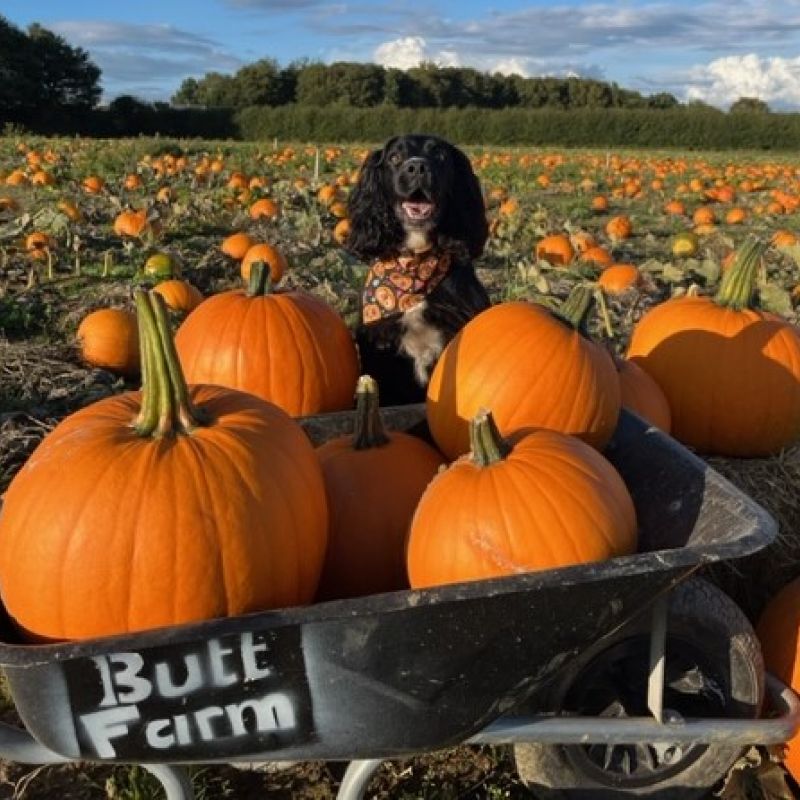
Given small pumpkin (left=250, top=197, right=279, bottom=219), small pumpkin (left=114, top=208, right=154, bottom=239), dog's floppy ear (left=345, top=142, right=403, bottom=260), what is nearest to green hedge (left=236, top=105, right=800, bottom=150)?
small pumpkin (left=250, top=197, right=279, bottom=219)

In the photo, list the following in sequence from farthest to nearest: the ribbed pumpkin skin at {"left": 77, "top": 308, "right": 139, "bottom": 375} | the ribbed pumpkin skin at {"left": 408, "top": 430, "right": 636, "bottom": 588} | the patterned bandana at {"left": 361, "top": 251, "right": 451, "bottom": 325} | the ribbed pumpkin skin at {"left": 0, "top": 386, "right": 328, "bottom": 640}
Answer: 1. the ribbed pumpkin skin at {"left": 77, "top": 308, "right": 139, "bottom": 375}
2. the patterned bandana at {"left": 361, "top": 251, "right": 451, "bottom": 325}
3. the ribbed pumpkin skin at {"left": 408, "top": 430, "right": 636, "bottom": 588}
4. the ribbed pumpkin skin at {"left": 0, "top": 386, "right": 328, "bottom": 640}

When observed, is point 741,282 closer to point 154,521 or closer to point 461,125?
point 154,521

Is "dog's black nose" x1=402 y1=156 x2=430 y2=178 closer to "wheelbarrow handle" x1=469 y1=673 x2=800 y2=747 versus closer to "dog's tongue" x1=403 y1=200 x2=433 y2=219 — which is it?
"dog's tongue" x1=403 y1=200 x2=433 y2=219

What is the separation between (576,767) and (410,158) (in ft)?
7.40

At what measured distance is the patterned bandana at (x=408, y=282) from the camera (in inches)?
144

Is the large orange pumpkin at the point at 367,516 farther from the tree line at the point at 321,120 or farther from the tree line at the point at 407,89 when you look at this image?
the tree line at the point at 407,89

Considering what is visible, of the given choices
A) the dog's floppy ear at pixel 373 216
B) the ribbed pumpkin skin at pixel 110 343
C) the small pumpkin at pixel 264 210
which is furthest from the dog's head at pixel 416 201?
the small pumpkin at pixel 264 210

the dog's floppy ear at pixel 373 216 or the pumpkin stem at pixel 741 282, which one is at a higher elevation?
the dog's floppy ear at pixel 373 216

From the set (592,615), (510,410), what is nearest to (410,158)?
(510,410)

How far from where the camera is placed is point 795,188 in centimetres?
1659

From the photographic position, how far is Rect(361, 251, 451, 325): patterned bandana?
144 inches

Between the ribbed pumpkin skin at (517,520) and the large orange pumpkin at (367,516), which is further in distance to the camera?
the large orange pumpkin at (367,516)

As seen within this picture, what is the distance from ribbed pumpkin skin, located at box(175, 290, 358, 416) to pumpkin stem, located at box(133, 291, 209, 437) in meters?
0.84

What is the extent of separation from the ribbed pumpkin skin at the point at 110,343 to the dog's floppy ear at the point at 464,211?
2.44m
